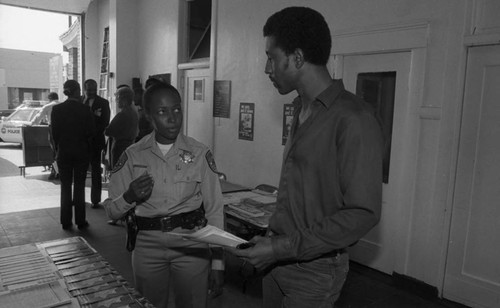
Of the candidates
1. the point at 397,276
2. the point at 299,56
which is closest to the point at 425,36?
the point at 397,276

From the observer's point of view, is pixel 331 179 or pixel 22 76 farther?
pixel 22 76

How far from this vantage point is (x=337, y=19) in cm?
405

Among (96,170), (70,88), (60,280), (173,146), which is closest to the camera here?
(60,280)

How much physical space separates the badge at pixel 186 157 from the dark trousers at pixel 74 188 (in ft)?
10.9

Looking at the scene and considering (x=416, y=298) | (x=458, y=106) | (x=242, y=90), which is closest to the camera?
(x=458, y=106)

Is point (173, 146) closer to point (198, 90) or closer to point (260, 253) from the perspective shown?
point (260, 253)

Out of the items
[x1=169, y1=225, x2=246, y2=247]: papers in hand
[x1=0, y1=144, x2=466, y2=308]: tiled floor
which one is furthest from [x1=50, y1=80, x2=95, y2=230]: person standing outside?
[x1=169, y1=225, x2=246, y2=247]: papers in hand

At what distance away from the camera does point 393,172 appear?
3.71 m

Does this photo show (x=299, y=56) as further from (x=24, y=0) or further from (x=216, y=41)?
(x=24, y=0)

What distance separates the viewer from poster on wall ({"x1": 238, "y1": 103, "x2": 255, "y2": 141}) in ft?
17.0

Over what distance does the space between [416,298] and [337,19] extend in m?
2.76

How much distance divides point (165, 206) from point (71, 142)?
10.7 feet

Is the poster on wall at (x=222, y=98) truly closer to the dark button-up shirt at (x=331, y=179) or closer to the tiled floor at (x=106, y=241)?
the tiled floor at (x=106, y=241)

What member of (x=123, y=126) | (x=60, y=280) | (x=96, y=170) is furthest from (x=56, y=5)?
(x=60, y=280)
